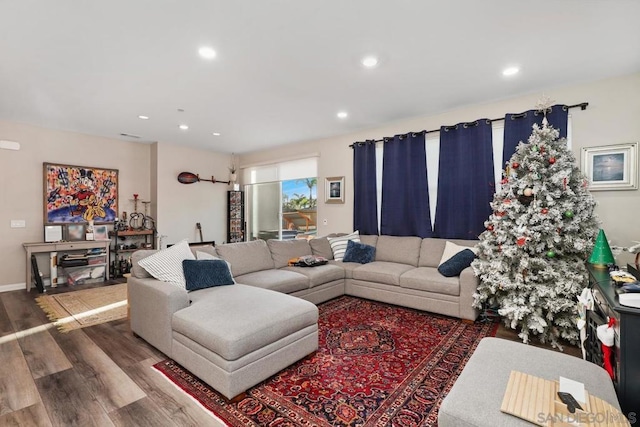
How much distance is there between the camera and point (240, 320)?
2.07 meters

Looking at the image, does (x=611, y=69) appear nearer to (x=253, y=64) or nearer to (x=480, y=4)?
(x=480, y=4)

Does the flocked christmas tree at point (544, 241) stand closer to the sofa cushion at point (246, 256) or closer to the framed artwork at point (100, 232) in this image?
the sofa cushion at point (246, 256)

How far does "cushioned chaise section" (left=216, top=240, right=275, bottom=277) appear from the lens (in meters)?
3.60

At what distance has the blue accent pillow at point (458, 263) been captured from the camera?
3451mm

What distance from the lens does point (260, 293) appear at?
263 centimetres

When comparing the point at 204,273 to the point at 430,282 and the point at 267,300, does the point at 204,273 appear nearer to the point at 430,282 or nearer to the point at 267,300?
the point at 267,300

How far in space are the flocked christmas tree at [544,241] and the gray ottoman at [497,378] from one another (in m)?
1.34

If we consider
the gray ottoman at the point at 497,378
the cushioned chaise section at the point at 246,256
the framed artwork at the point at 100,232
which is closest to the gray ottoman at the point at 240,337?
the cushioned chaise section at the point at 246,256

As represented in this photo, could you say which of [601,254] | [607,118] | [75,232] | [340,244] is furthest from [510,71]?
[75,232]

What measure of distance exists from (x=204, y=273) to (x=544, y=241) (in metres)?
3.24

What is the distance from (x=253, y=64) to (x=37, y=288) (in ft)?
16.4

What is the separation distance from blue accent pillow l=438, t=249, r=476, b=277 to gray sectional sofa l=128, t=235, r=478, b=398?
0.32 ft

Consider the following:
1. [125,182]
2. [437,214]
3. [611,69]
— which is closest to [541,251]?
[437,214]

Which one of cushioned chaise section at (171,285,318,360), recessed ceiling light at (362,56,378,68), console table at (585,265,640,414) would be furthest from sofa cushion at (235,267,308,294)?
console table at (585,265,640,414)
